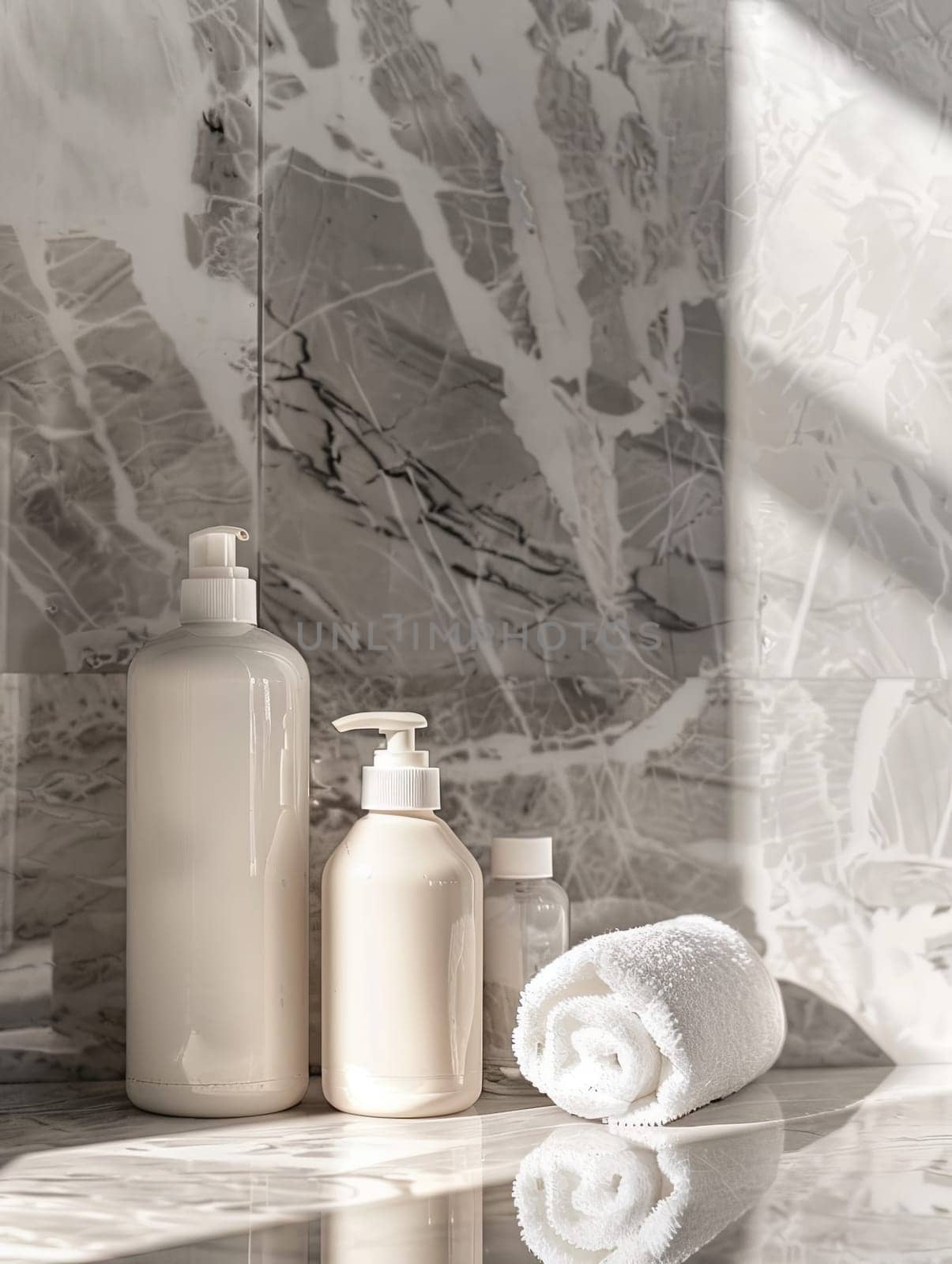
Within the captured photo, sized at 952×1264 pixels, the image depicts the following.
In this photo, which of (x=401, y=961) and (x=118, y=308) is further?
(x=118, y=308)

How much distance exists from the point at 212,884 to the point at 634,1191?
0.94 feet

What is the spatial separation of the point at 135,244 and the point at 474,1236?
66 cm

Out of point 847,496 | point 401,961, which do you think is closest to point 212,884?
point 401,961

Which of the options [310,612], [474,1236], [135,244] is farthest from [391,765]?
[135,244]

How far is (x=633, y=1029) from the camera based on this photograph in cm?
71

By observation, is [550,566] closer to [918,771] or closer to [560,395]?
[560,395]

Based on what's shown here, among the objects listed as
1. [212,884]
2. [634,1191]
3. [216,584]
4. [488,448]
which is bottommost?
[634,1191]

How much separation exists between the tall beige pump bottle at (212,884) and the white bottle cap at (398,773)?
49 mm

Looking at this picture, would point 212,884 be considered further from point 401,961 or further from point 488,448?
point 488,448

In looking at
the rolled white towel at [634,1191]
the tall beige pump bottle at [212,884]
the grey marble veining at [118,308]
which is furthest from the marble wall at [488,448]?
the rolled white towel at [634,1191]

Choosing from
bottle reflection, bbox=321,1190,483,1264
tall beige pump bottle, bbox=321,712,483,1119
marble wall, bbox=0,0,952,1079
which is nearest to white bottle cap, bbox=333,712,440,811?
tall beige pump bottle, bbox=321,712,483,1119

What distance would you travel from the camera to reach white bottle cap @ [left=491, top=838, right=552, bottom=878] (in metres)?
0.83

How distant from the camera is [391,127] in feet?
2.97

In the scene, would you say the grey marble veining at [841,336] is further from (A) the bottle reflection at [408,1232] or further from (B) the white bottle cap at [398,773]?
(A) the bottle reflection at [408,1232]
